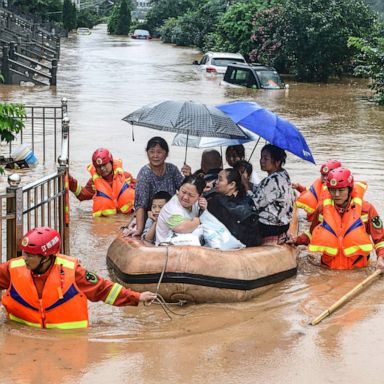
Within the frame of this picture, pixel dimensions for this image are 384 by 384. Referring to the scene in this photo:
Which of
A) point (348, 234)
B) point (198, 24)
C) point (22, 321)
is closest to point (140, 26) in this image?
point (198, 24)

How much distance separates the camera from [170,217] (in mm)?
8148

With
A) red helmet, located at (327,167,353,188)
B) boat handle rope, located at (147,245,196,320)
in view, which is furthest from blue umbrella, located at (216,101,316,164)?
boat handle rope, located at (147,245,196,320)

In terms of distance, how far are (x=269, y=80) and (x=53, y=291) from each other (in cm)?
2550

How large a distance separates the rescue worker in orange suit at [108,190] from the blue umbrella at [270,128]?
101 inches

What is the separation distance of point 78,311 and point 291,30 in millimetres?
31379

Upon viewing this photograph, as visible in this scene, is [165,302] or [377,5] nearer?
[165,302]

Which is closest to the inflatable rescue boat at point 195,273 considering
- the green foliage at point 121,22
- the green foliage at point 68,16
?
the green foliage at point 68,16

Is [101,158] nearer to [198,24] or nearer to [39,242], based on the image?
[39,242]

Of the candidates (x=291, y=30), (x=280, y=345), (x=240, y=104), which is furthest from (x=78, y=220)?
(x=291, y=30)

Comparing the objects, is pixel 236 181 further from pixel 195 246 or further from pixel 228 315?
pixel 228 315

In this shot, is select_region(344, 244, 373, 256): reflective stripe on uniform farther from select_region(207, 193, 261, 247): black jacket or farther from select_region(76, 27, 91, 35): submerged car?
select_region(76, 27, 91, 35): submerged car

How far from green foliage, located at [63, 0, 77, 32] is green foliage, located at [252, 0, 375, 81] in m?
50.4

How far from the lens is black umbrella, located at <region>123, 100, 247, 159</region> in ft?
28.7

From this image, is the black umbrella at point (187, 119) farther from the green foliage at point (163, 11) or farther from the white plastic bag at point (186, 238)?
the green foliage at point (163, 11)
